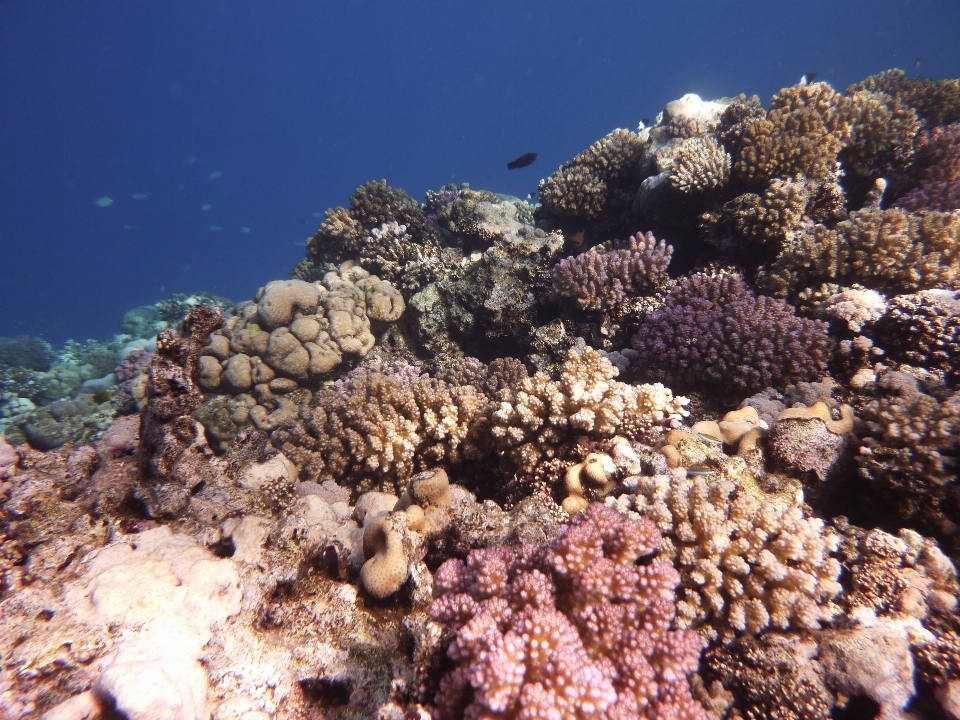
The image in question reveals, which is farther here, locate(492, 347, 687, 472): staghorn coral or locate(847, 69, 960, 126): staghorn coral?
locate(847, 69, 960, 126): staghorn coral

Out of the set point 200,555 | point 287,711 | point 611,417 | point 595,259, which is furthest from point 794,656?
point 595,259

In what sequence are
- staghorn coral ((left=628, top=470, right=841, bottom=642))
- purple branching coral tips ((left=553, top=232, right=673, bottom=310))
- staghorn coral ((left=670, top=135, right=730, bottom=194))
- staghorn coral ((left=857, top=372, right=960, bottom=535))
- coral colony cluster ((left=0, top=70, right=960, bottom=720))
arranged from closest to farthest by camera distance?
coral colony cluster ((left=0, top=70, right=960, bottom=720)) < staghorn coral ((left=628, top=470, right=841, bottom=642)) < staghorn coral ((left=857, top=372, right=960, bottom=535)) < purple branching coral tips ((left=553, top=232, right=673, bottom=310)) < staghorn coral ((left=670, top=135, right=730, bottom=194))

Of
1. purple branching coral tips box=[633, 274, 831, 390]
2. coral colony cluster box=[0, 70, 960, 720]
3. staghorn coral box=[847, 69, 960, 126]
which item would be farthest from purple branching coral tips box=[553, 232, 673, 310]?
staghorn coral box=[847, 69, 960, 126]

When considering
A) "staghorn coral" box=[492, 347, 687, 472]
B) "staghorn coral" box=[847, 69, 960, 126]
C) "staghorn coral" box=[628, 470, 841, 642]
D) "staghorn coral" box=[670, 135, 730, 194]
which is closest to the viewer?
"staghorn coral" box=[628, 470, 841, 642]

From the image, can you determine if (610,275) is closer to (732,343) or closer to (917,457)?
(732,343)

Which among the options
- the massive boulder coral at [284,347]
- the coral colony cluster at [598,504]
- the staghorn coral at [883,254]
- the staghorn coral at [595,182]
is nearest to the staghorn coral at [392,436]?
the coral colony cluster at [598,504]

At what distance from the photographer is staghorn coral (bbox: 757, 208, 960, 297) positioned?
5078 mm

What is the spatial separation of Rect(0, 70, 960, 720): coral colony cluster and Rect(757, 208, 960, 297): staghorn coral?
0.03 meters

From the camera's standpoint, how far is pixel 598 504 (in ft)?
8.08

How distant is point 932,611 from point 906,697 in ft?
2.17

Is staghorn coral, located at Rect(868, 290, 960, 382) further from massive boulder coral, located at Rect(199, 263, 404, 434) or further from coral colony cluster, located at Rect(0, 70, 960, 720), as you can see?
massive boulder coral, located at Rect(199, 263, 404, 434)

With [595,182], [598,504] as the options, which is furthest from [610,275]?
[598,504]

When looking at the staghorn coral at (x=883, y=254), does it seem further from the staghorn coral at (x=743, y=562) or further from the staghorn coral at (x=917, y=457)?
the staghorn coral at (x=743, y=562)

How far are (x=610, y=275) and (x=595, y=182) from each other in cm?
287
